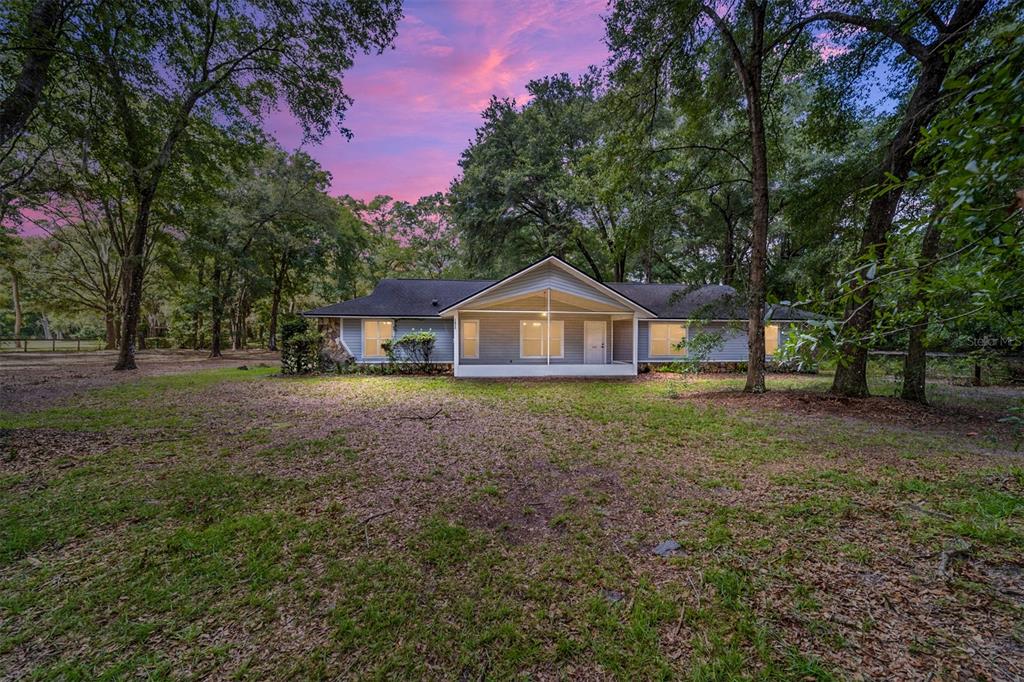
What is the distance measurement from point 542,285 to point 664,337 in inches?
280

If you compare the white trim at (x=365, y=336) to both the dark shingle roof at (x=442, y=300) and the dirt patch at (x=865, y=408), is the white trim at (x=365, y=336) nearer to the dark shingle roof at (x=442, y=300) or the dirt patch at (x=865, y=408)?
the dark shingle roof at (x=442, y=300)

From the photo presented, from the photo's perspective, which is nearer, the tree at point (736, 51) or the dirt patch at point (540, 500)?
the dirt patch at point (540, 500)

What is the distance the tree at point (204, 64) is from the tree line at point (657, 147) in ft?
0.19

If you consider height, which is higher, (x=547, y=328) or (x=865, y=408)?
(x=547, y=328)

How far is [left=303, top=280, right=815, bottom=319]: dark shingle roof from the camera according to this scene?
15625 millimetres

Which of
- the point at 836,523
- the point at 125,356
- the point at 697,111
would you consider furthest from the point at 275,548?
the point at 125,356

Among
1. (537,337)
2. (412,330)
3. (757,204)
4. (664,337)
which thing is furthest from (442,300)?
(757,204)

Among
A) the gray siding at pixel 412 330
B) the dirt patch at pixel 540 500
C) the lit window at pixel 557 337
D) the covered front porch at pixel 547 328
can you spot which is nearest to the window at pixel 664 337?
the covered front porch at pixel 547 328

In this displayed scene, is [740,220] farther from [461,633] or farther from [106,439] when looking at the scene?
[106,439]

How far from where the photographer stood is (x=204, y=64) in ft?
36.9

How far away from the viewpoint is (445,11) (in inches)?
332

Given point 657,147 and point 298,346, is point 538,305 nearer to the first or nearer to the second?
point 657,147

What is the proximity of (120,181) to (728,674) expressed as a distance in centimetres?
1136

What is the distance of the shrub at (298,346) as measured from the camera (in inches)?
551
